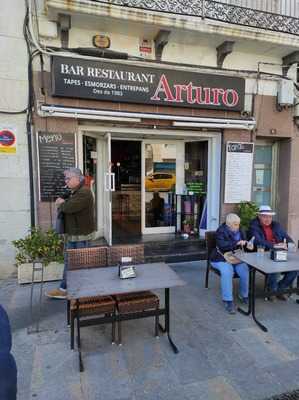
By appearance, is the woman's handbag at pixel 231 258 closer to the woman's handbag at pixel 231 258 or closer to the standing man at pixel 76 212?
the woman's handbag at pixel 231 258

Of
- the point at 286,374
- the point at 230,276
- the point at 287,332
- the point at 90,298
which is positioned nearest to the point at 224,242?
the point at 230,276

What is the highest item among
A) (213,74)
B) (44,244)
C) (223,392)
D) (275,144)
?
(213,74)

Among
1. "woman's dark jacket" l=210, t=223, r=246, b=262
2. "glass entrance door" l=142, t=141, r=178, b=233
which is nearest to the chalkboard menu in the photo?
"glass entrance door" l=142, t=141, r=178, b=233

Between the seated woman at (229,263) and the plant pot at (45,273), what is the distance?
234 cm

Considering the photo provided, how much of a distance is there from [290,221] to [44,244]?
4912 mm

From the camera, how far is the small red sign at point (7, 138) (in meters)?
4.36

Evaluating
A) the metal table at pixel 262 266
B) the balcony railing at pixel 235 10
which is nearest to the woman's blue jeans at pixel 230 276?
the metal table at pixel 262 266

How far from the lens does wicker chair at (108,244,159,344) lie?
9.19 ft

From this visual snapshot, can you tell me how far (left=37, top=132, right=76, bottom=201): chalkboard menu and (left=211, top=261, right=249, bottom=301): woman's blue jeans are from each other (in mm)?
2709

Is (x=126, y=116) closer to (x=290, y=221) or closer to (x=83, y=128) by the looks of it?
Answer: (x=83, y=128)

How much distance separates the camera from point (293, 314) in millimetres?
3500

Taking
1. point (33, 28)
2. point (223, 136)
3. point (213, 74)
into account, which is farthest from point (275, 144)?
point (33, 28)

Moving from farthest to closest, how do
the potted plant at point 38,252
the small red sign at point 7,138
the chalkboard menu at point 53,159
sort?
1. the chalkboard menu at point 53,159
2. the small red sign at point 7,138
3. the potted plant at point 38,252

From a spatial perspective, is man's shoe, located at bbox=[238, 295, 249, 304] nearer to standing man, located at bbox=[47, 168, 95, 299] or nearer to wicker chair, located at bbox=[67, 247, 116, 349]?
wicker chair, located at bbox=[67, 247, 116, 349]
